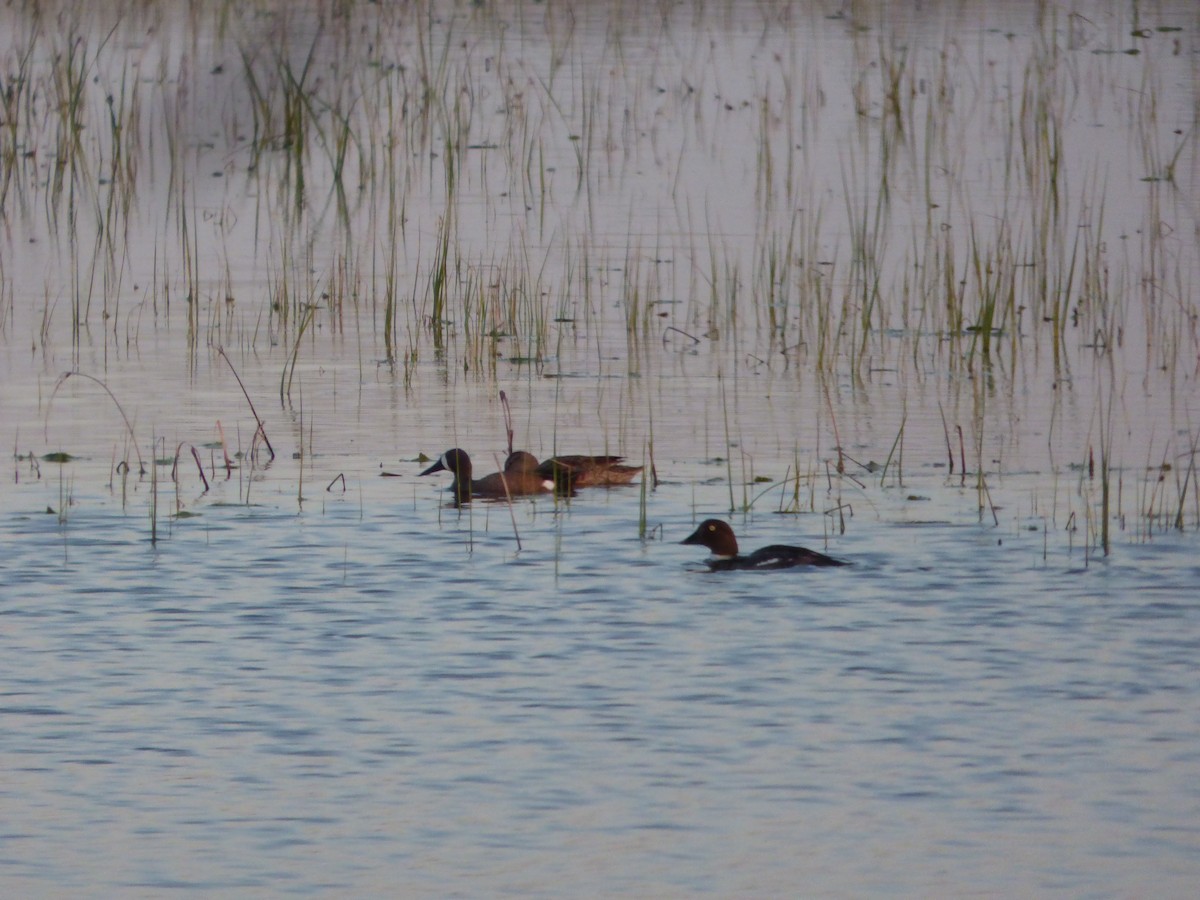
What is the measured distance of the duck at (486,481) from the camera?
1015 cm

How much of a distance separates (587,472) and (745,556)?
178 cm

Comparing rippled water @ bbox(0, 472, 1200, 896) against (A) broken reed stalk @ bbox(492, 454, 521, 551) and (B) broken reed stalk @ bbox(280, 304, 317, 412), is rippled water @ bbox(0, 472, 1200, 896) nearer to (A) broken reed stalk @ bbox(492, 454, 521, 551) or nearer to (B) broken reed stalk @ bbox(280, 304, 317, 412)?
(A) broken reed stalk @ bbox(492, 454, 521, 551)

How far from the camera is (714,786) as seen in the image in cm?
634

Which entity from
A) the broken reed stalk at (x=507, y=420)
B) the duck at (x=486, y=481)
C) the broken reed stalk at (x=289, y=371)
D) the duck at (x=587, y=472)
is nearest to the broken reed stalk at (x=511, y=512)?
the duck at (x=486, y=481)

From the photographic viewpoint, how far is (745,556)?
8875 millimetres

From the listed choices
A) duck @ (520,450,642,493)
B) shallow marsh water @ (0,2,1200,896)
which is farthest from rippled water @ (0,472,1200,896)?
duck @ (520,450,642,493)

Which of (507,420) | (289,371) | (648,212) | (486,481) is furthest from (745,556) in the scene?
(648,212)

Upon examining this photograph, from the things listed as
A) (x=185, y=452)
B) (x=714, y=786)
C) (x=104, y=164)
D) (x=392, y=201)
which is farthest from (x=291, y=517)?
(x=104, y=164)

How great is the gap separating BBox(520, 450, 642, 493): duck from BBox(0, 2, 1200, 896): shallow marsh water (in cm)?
10

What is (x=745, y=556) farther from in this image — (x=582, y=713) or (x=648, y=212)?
(x=648, y=212)

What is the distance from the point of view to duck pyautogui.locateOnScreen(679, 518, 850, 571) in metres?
8.81

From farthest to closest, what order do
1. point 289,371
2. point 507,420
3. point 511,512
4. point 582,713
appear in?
point 289,371 → point 507,420 → point 511,512 → point 582,713

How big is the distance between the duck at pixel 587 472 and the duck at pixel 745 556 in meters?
1.37

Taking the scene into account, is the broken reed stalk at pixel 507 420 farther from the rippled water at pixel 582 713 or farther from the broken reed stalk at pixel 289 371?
the rippled water at pixel 582 713
